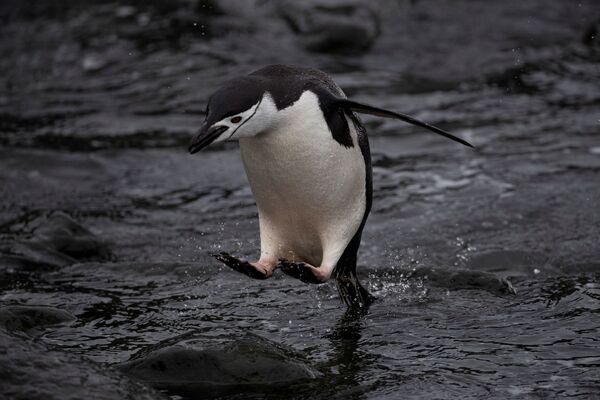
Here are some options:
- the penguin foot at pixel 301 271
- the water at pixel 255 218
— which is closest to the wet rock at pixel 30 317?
the water at pixel 255 218

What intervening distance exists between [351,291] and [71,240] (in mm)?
2220

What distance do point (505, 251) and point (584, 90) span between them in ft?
15.1

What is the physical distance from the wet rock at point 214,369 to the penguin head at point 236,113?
0.87 meters

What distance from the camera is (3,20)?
14.4 metres

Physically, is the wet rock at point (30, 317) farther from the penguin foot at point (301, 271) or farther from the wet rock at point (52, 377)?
the penguin foot at point (301, 271)

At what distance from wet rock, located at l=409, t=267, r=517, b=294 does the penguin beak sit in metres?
2.11

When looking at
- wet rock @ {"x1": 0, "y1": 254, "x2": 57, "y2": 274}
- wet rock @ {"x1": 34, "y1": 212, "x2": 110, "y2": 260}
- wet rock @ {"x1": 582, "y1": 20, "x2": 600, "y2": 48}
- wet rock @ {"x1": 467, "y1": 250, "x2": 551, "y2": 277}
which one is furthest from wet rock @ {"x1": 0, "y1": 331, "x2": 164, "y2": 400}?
wet rock @ {"x1": 582, "y1": 20, "x2": 600, "y2": 48}

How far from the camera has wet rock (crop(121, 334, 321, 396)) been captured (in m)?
4.66

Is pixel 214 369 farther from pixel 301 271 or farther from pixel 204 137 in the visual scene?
pixel 204 137

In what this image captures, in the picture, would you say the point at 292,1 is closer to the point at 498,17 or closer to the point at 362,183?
the point at 498,17

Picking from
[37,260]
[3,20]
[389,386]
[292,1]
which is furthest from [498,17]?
[389,386]

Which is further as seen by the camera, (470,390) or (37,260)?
(37,260)

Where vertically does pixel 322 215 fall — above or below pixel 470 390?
above

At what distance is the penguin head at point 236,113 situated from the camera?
459cm
